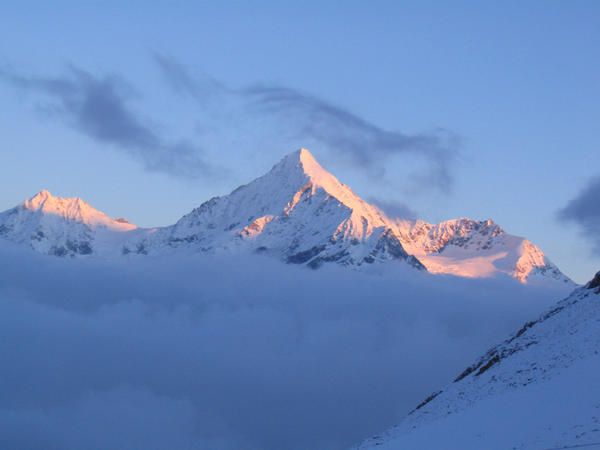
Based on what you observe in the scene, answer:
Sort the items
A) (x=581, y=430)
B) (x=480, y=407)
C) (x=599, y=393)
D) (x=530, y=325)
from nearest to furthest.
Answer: (x=581, y=430), (x=599, y=393), (x=480, y=407), (x=530, y=325)

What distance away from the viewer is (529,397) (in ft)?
214

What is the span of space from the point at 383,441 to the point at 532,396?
630 inches

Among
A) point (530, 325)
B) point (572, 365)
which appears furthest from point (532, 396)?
point (530, 325)

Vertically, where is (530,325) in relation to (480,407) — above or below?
above

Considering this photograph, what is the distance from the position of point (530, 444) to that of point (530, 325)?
142 ft

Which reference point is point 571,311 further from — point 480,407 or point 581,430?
point 581,430

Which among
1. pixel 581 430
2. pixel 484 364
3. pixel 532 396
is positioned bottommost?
pixel 581 430

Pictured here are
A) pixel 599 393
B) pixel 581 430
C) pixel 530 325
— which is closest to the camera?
pixel 581 430

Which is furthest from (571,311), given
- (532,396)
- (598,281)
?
(532,396)

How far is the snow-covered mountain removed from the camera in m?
57.5

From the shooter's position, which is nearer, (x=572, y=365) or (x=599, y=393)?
(x=599, y=393)

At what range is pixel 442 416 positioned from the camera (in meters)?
76.8

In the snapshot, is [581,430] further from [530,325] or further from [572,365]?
[530,325]

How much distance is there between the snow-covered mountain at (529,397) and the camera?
57531mm
